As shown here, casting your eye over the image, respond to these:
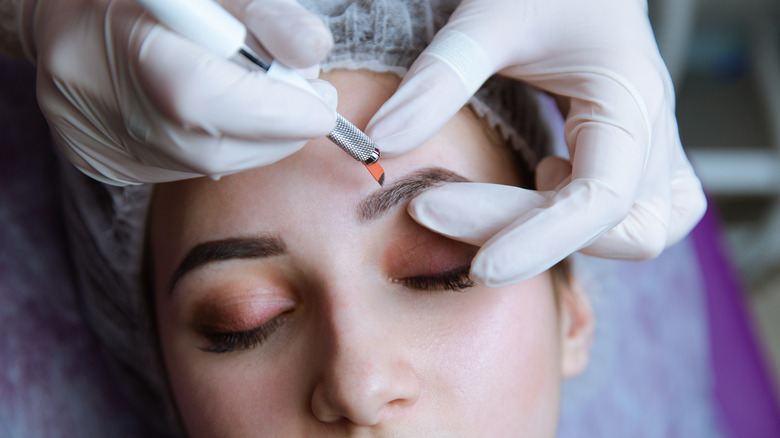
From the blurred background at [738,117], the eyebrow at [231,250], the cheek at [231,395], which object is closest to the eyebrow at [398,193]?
the eyebrow at [231,250]

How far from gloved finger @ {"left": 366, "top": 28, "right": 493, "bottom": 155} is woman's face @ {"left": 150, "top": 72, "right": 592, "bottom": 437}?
0.17 feet

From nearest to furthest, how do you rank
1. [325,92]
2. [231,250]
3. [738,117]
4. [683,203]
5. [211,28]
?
1. [211,28]
2. [325,92]
3. [231,250]
4. [683,203]
5. [738,117]

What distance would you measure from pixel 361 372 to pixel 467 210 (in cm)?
24

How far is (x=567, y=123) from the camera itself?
91 centimetres

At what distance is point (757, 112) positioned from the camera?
2.58 m

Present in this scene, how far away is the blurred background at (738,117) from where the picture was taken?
205 cm

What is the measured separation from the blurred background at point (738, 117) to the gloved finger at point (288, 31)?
141 centimetres

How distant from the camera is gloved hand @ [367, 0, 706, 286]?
2.52 ft

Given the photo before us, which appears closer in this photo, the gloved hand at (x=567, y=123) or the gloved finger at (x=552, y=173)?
the gloved hand at (x=567, y=123)

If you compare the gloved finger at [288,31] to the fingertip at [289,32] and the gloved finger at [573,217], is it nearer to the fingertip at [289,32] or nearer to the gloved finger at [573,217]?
the fingertip at [289,32]

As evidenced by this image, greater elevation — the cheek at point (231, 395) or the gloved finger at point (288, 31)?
the gloved finger at point (288, 31)

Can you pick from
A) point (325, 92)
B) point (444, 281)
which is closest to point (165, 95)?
point (325, 92)

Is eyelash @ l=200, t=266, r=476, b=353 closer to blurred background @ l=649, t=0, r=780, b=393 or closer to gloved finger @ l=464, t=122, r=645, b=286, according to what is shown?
gloved finger @ l=464, t=122, r=645, b=286

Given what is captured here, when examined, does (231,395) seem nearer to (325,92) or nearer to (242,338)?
(242,338)
